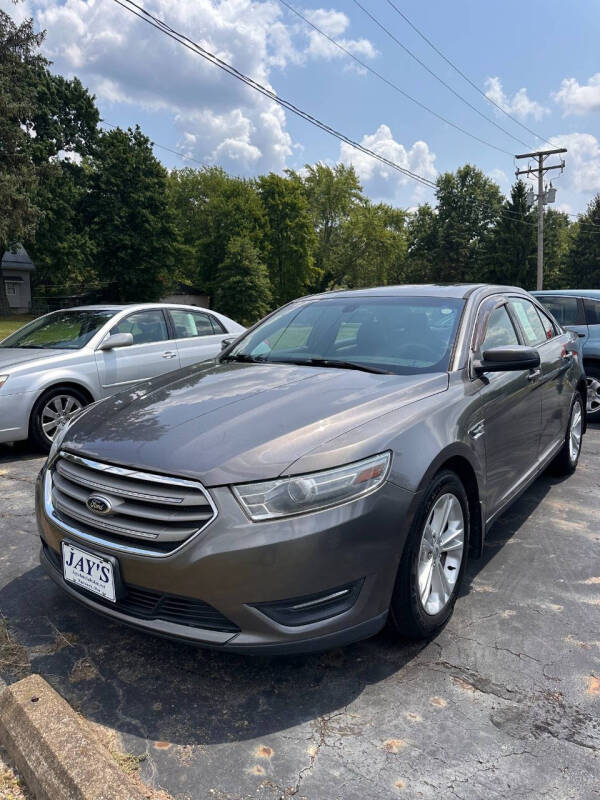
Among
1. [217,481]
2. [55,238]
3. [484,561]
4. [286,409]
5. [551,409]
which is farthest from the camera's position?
[55,238]

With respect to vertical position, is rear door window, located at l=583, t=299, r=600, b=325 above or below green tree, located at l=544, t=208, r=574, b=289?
below

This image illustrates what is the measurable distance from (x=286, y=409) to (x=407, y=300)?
1.47 meters

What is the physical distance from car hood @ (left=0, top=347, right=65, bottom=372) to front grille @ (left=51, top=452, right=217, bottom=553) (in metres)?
3.79

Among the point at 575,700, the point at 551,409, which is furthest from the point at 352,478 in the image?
the point at 551,409

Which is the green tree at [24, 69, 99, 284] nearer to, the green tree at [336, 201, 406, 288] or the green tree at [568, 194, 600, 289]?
the green tree at [336, 201, 406, 288]

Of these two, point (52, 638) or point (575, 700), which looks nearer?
point (575, 700)

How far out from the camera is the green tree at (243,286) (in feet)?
131

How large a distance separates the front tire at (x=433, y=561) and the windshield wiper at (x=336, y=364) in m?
0.69

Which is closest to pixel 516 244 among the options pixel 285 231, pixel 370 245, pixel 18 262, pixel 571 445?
pixel 370 245

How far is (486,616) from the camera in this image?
2.79 m

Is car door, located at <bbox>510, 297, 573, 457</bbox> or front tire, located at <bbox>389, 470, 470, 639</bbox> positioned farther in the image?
car door, located at <bbox>510, 297, 573, 457</bbox>

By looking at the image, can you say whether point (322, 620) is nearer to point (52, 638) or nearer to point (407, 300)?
point (52, 638)

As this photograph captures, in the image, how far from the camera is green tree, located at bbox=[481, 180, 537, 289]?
45125mm

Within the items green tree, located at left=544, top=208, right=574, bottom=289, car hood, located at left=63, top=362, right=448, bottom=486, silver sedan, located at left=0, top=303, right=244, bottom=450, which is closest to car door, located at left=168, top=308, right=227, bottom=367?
silver sedan, located at left=0, top=303, right=244, bottom=450
